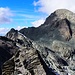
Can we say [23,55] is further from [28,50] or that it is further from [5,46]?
[5,46]

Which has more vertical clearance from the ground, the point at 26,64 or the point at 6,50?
the point at 6,50

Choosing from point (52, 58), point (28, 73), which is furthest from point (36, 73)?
point (52, 58)

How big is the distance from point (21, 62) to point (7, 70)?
4.50 metres

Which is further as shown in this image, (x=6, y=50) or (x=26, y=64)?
(x=6, y=50)

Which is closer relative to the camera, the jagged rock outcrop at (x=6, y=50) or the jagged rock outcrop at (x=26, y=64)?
the jagged rock outcrop at (x=26, y=64)

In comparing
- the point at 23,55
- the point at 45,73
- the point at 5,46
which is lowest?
the point at 45,73

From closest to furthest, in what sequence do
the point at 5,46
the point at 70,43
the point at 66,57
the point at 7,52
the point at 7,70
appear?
the point at 7,70
the point at 7,52
the point at 5,46
the point at 66,57
the point at 70,43

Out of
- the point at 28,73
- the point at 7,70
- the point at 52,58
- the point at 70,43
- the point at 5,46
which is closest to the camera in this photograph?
the point at 7,70

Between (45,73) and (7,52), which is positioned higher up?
(7,52)

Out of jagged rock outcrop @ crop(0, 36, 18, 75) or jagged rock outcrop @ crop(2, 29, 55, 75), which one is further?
jagged rock outcrop @ crop(0, 36, 18, 75)

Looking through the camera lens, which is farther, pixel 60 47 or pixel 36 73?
pixel 60 47

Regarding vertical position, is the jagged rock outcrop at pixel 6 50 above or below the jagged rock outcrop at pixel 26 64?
above

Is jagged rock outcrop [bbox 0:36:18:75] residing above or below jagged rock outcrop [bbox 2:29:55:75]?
above

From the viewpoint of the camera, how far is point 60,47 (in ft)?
589
